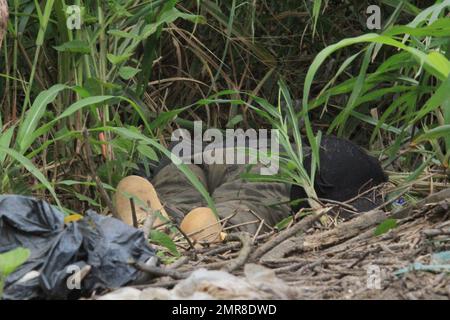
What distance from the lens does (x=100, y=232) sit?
212 centimetres

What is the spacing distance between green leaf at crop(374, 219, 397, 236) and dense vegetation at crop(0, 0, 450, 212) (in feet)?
1.03

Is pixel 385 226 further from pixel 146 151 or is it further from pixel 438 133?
pixel 146 151

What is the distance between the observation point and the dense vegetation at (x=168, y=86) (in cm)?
281

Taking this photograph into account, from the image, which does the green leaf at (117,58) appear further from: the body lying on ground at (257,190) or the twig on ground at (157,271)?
the twig on ground at (157,271)

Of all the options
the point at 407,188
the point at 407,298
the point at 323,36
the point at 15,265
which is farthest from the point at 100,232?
the point at 323,36

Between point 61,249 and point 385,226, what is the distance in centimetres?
80

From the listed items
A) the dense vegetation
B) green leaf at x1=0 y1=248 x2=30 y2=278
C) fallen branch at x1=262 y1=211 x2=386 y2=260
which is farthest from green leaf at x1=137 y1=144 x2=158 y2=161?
green leaf at x1=0 y1=248 x2=30 y2=278

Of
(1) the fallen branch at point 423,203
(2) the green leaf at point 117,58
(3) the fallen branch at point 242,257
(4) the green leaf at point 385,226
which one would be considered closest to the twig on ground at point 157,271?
(3) the fallen branch at point 242,257

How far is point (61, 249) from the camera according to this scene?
6.72 ft

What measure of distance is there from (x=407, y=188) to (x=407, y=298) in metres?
1.27

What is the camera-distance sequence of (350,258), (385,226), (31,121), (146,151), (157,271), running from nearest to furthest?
(157,271), (350,258), (385,226), (31,121), (146,151)

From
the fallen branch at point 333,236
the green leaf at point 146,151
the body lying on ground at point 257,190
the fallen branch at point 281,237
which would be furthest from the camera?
the body lying on ground at point 257,190

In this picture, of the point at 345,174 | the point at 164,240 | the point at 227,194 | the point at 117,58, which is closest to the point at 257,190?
the point at 227,194

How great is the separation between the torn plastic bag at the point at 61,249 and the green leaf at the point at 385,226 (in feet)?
1.94
